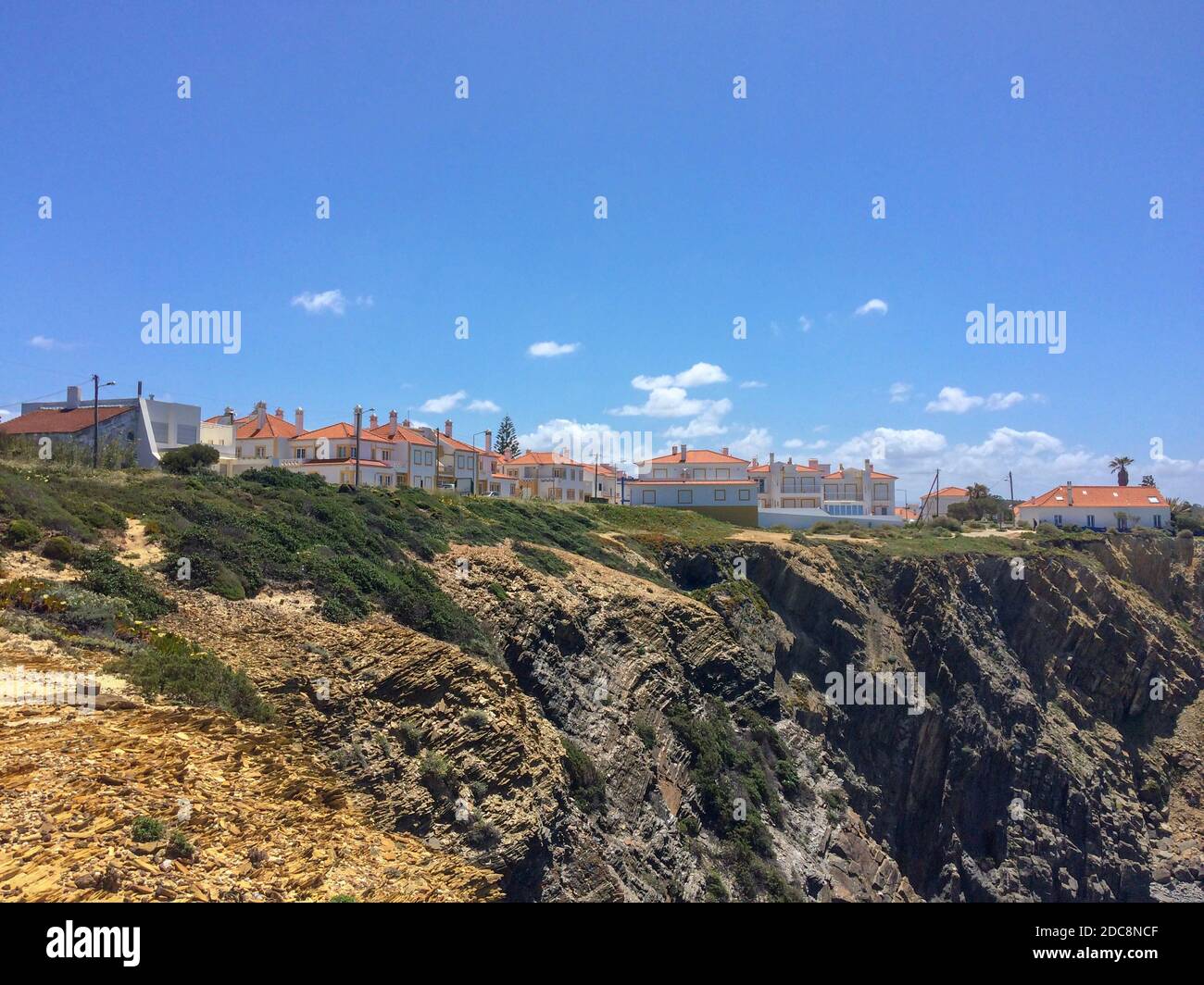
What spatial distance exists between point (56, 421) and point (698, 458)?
156 feet

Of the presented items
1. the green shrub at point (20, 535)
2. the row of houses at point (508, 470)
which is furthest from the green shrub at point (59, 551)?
the row of houses at point (508, 470)

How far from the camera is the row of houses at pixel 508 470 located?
1998 inches

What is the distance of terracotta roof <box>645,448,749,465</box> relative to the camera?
227ft

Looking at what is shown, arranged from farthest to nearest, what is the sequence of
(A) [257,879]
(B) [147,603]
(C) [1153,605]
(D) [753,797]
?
(C) [1153,605] → (D) [753,797] → (B) [147,603] → (A) [257,879]

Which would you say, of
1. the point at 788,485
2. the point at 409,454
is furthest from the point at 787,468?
the point at 409,454

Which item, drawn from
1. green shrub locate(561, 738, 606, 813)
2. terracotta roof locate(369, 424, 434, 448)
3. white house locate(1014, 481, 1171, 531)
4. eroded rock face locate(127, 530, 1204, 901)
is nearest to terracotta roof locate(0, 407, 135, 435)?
terracotta roof locate(369, 424, 434, 448)

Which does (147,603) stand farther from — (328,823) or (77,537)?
(328,823)

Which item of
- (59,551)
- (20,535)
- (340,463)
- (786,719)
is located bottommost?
(786,719)

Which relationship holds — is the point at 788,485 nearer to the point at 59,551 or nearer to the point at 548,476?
the point at 548,476

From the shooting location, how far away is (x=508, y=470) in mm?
76750

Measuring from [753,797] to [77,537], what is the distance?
21801 millimetres

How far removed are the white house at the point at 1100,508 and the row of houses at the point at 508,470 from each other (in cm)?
11
